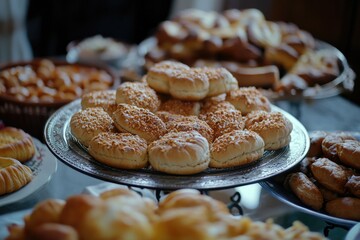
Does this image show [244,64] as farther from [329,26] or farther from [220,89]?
[329,26]

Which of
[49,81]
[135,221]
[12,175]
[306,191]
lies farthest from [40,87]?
[135,221]

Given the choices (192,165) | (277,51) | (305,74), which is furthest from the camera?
(277,51)

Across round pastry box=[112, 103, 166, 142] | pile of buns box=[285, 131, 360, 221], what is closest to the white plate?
round pastry box=[112, 103, 166, 142]

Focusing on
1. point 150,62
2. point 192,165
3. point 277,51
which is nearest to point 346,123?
point 277,51

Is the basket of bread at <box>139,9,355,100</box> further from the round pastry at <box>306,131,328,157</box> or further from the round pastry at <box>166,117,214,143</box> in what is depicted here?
the round pastry at <box>166,117,214,143</box>

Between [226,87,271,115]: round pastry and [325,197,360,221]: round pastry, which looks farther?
[226,87,271,115]: round pastry

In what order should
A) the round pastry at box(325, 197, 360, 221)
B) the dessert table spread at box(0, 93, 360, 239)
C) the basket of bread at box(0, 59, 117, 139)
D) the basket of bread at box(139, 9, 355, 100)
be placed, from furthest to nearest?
the basket of bread at box(139, 9, 355, 100) → the basket of bread at box(0, 59, 117, 139) → the dessert table spread at box(0, 93, 360, 239) → the round pastry at box(325, 197, 360, 221)

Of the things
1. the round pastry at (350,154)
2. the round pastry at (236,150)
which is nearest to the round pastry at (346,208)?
the round pastry at (350,154)
